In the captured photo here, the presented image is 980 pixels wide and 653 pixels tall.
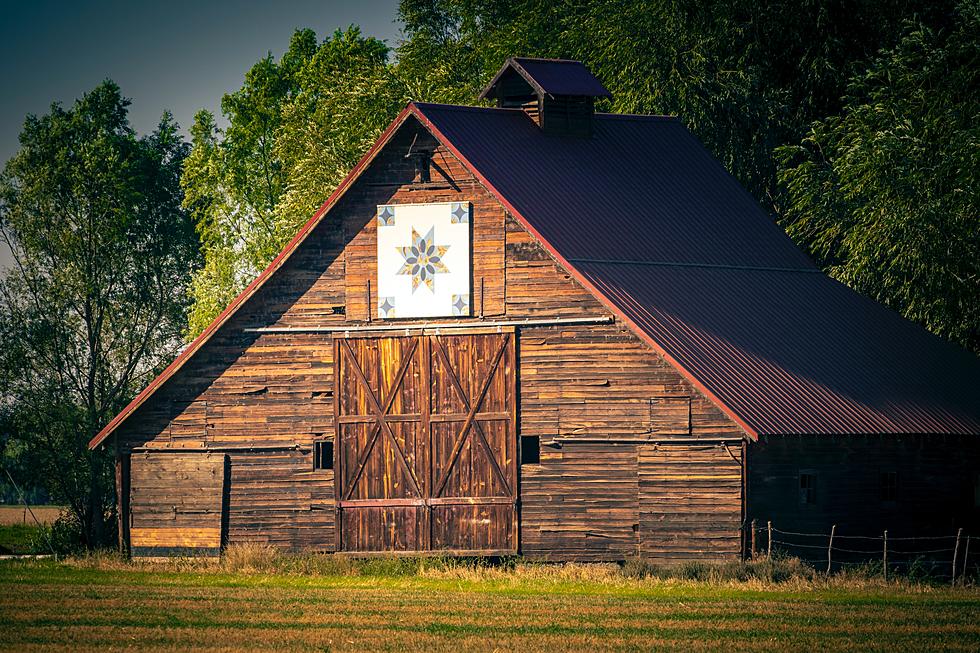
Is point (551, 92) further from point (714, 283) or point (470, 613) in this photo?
point (470, 613)

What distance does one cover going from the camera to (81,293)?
2117 inches

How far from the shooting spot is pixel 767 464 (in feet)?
112

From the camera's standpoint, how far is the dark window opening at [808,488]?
114ft

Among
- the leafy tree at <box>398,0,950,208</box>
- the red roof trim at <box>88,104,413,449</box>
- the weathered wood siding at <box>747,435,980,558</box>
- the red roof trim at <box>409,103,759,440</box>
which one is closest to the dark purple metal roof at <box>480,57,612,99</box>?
the red roof trim at <box>409,103,759,440</box>

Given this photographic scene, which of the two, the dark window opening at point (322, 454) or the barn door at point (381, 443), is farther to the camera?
the dark window opening at point (322, 454)

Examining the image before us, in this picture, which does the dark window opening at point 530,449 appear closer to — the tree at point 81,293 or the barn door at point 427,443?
the barn door at point 427,443

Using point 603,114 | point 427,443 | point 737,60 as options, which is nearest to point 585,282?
point 427,443

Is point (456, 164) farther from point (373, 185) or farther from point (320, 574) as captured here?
point (320, 574)

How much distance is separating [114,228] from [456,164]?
22863 mm

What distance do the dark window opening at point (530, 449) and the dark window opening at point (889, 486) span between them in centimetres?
729

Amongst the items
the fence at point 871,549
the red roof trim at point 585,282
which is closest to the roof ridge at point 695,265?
the red roof trim at point 585,282

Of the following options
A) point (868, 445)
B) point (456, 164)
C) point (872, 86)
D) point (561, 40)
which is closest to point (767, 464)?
point (868, 445)

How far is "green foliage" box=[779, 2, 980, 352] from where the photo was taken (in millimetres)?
41219

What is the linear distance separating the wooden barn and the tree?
10.6 meters
